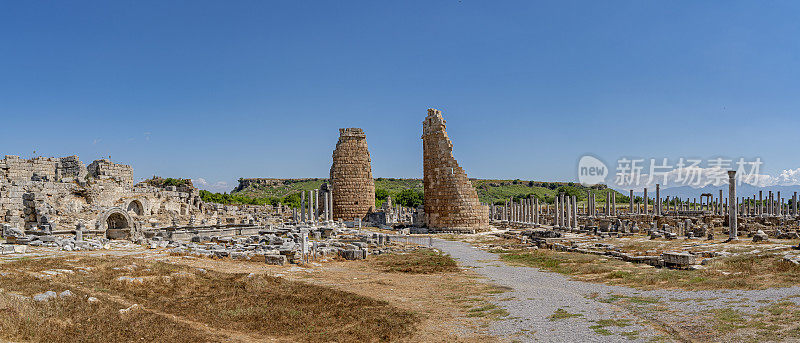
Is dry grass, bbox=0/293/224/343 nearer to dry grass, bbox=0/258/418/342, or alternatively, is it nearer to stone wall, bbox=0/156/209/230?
dry grass, bbox=0/258/418/342

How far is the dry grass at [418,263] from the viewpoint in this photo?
1822 cm

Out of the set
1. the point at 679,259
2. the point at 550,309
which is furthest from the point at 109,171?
the point at 679,259

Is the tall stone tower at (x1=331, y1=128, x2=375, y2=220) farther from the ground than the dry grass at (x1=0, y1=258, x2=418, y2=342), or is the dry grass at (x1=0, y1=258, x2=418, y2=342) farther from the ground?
the tall stone tower at (x1=331, y1=128, x2=375, y2=220)

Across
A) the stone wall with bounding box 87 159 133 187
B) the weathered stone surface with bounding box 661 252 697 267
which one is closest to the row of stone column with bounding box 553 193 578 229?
the weathered stone surface with bounding box 661 252 697 267

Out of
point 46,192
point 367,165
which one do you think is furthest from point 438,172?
point 46,192

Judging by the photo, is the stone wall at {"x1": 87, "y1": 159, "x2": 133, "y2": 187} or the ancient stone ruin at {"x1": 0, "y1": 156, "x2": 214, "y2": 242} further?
the stone wall at {"x1": 87, "y1": 159, "x2": 133, "y2": 187}

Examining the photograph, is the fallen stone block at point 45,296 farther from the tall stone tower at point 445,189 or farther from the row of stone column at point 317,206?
the tall stone tower at point 445,189

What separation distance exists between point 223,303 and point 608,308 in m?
8.14

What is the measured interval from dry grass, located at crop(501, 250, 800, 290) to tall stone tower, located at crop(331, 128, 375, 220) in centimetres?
2461

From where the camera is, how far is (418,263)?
19.9 meters

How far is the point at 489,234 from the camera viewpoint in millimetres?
36906

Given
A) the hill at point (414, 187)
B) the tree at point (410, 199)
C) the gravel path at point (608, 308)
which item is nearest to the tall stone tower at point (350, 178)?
the gravel path at point (608, 308)

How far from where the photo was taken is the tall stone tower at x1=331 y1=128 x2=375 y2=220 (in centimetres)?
4362

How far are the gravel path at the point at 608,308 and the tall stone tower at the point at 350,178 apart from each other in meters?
29.1
